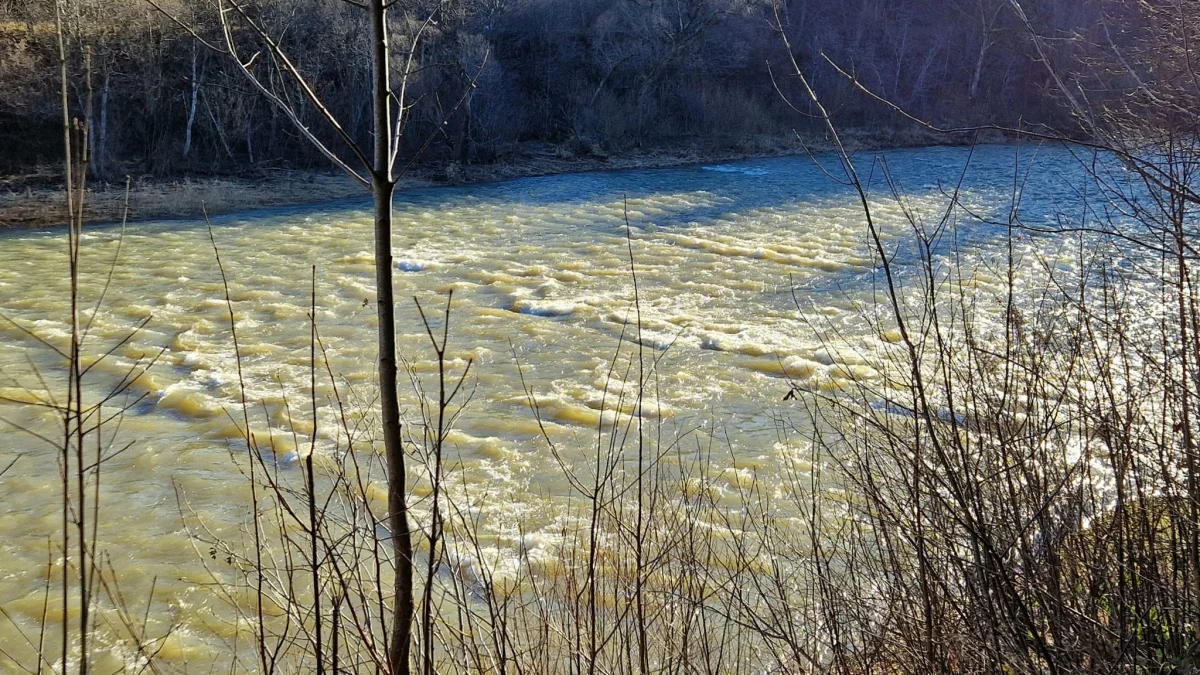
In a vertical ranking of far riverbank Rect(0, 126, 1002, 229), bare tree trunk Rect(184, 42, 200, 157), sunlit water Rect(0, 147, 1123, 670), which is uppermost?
bare tree trunk Rect(184, 42, 200, 157)

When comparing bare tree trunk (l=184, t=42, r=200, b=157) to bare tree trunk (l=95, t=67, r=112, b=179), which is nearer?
bare tree trunk (l=95, t=67, r=112, b=179)

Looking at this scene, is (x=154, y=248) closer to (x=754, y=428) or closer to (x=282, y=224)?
(x=282, y=224)

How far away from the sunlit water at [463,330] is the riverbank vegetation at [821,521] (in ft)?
0.85

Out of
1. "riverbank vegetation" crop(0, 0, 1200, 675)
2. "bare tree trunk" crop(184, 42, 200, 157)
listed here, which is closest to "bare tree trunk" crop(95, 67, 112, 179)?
"bare tree trunk" crop(184, 42, 200, 157)

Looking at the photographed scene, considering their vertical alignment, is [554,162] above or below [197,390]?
above

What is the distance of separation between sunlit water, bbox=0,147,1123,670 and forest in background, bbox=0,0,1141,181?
2.91m

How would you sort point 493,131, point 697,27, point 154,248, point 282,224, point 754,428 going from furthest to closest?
point 697,27 → point 493,131 → point 282,224 → point 154,248 → point 754,428

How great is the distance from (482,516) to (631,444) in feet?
5.33

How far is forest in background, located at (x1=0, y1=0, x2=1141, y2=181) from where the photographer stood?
21422 millimetres

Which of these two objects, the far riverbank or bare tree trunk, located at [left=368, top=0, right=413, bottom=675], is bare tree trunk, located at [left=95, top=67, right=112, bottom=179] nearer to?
the far riverbank

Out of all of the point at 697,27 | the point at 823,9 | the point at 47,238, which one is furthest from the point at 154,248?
the point at 823,9

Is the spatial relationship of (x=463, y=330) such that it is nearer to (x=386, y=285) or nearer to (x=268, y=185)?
(x=386, y=285)

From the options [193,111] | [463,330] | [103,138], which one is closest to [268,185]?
[193,111]

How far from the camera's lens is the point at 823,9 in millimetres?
38375
